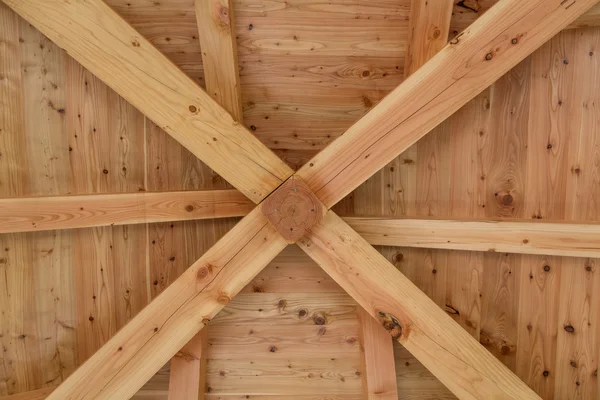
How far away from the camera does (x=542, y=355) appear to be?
197 cm

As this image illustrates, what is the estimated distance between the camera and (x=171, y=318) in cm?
165

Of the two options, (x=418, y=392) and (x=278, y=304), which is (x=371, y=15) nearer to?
(x=278, y=304)

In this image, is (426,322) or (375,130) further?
(426,322)

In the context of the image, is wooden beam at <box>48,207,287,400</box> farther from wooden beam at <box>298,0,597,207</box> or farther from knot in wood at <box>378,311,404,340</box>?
knot in wood at <box>378,311,404,340</box>

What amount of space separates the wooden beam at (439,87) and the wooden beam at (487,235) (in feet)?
1.18

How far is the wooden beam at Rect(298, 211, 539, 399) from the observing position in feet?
5.40

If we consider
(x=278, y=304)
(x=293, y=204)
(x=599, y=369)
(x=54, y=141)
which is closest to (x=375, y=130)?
(x=293, y=204)

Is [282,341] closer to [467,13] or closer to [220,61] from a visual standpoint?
[220,61]

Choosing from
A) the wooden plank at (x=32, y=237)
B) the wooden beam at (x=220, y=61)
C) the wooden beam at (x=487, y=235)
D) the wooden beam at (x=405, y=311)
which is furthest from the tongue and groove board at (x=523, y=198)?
the wooden plank at (x=32, y=237)

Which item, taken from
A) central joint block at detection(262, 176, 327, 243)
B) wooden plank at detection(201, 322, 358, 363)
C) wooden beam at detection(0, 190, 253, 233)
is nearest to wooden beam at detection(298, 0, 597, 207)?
central joint block at detection(262, 176, 327, 243)

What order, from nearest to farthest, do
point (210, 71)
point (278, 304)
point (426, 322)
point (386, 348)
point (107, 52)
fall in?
1. point (107, 52)
2. point (426, 322)
3. point (210, 71)
4. point (386, 348)
5. point (278, 304)

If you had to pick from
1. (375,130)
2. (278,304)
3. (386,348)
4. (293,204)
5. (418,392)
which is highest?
(375,130)

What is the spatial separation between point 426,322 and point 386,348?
1.17 ft

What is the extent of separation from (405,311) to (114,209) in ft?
4.80
